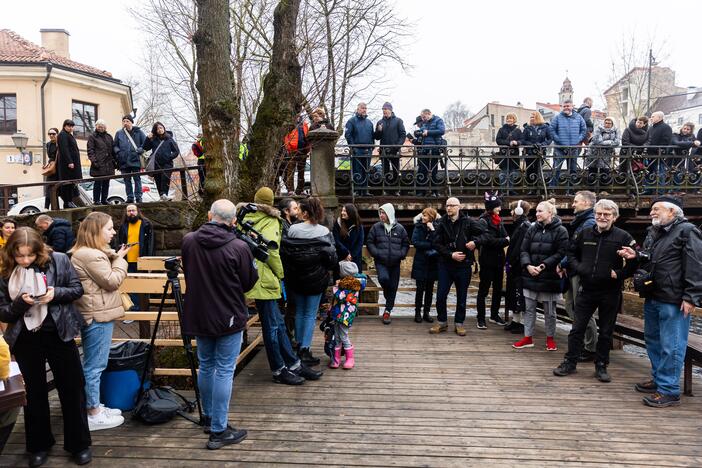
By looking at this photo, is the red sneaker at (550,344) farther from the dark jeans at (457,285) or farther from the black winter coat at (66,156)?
the black winter coat at (66,156)

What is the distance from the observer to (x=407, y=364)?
6.25 meters

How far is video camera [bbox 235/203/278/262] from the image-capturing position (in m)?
4.56

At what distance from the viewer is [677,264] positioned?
16.5ft

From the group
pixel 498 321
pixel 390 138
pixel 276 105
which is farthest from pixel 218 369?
pixel 390 138

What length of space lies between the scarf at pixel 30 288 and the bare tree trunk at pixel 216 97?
283 cm

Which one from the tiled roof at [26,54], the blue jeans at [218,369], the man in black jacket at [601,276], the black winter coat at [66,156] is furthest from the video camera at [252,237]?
the tiled roof at [26,54]

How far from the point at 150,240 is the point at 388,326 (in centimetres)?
463

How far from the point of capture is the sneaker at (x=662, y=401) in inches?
196

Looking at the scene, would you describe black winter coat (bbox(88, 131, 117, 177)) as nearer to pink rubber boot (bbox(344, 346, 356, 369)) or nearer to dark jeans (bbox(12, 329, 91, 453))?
pink rubber boot (bbox(344, 346, 356, 369))

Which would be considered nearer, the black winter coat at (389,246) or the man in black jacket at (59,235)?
the man in black jacket at (59,235)

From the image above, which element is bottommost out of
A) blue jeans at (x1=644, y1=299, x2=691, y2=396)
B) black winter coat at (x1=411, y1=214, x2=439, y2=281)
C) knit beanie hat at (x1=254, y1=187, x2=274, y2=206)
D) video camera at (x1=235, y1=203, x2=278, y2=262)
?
blue jeans at (x1=644, y1=299, x2=691, y2=396)

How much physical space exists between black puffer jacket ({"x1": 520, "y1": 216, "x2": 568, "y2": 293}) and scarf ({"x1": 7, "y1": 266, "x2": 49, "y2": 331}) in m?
5.47

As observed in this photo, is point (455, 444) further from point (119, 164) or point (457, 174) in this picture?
point (119, 164)

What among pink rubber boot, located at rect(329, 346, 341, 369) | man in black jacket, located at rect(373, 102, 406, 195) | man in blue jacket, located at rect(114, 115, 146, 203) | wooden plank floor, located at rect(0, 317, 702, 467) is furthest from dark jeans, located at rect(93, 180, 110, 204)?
pink rubber boot, located at rect(329, 346, 341, 369)
